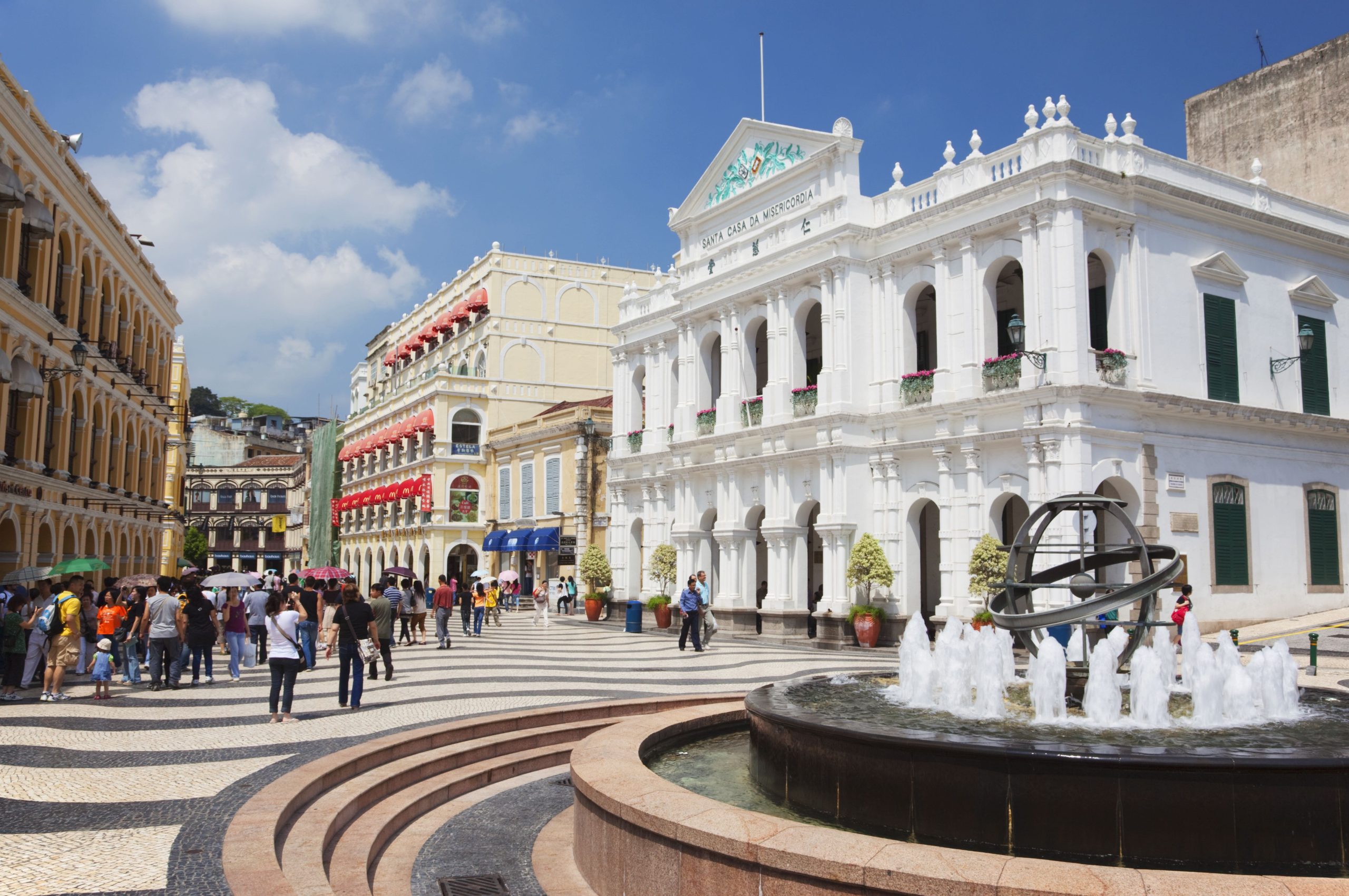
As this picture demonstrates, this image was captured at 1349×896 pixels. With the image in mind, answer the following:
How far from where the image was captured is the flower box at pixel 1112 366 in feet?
71.5

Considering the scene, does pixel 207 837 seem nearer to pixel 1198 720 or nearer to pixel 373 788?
pixel 373 788

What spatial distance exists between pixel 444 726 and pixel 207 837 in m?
4.26

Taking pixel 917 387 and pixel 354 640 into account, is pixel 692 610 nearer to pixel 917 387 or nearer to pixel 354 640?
pixel 917 387

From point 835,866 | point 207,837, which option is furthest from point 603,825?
point 207,837

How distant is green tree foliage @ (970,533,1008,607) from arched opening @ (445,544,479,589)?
33358 millimetres

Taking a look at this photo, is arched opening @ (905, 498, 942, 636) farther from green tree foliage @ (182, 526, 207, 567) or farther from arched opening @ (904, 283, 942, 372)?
green tree foliage @ (182, 526, 207, 567)

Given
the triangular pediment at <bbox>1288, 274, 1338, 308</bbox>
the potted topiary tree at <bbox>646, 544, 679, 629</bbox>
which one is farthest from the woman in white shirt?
the triangular pediment at <bbox>1288, 274, 1338, 308</bbox>

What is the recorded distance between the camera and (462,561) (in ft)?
174

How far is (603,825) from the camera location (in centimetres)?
697

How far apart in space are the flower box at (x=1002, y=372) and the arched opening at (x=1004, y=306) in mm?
680

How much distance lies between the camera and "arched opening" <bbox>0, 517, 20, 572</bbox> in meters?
23.0

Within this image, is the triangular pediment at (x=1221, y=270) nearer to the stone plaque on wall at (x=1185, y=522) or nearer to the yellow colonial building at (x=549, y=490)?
the stone plaque on wall at (x=1185, y=522)

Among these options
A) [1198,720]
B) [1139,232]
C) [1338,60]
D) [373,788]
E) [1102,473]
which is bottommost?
[373,788]

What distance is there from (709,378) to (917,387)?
8.86 meters
